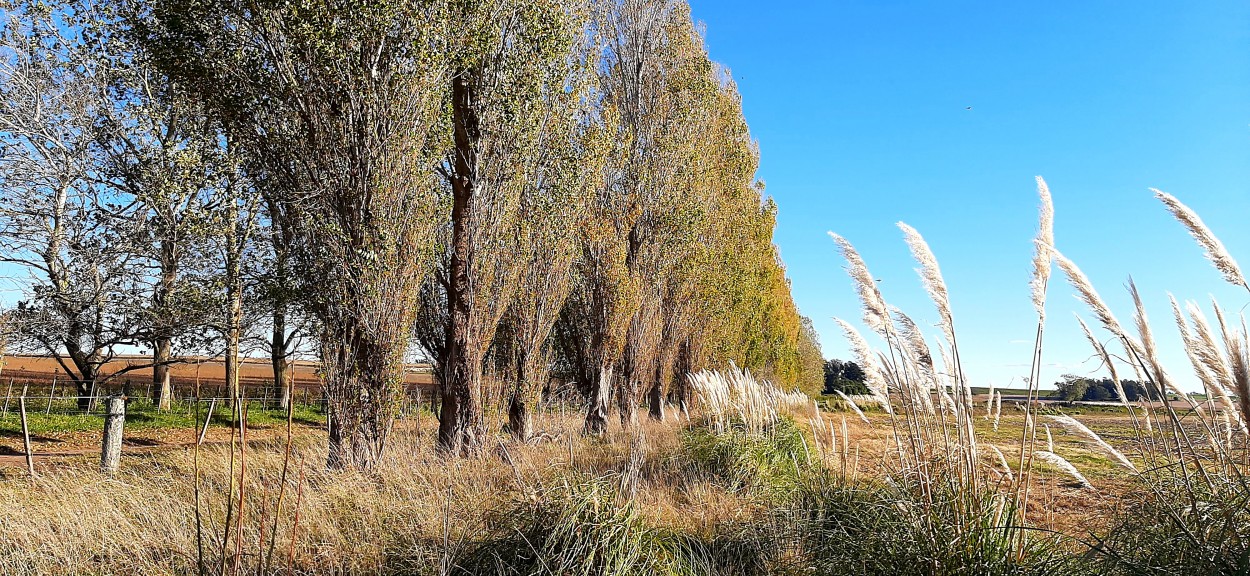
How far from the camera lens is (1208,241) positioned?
2.35 metres

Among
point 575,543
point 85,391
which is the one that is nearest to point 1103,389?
point 575,543

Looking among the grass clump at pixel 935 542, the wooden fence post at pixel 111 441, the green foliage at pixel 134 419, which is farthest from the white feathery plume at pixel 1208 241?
the green foliage at pixel 134 419

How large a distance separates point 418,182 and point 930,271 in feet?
17.1

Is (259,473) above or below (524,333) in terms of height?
below

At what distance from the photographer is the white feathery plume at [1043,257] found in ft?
9.58

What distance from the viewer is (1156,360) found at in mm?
2555

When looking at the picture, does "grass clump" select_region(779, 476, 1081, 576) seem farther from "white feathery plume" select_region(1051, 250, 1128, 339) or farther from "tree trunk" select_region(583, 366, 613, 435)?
"tree trunk" select_region(583, 366, 613, 435)

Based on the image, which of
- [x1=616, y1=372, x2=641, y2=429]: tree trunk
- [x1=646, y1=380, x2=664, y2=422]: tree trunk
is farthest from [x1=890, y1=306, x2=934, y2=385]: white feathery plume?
[x1=646, y1=380, x2=664, y2=422]: tree trunk

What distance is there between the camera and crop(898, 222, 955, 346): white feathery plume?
3.16 metres

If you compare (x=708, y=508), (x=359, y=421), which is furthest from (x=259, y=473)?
(x=708, y=508)

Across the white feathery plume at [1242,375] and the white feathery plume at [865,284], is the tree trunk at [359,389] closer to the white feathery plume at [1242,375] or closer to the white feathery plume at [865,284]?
the white feathery plume at [865,284]

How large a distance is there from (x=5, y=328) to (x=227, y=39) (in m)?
9.21

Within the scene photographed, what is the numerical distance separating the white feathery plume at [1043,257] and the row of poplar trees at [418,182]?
3174 millimetres

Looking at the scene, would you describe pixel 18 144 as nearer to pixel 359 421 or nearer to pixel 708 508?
pixel 359 421
